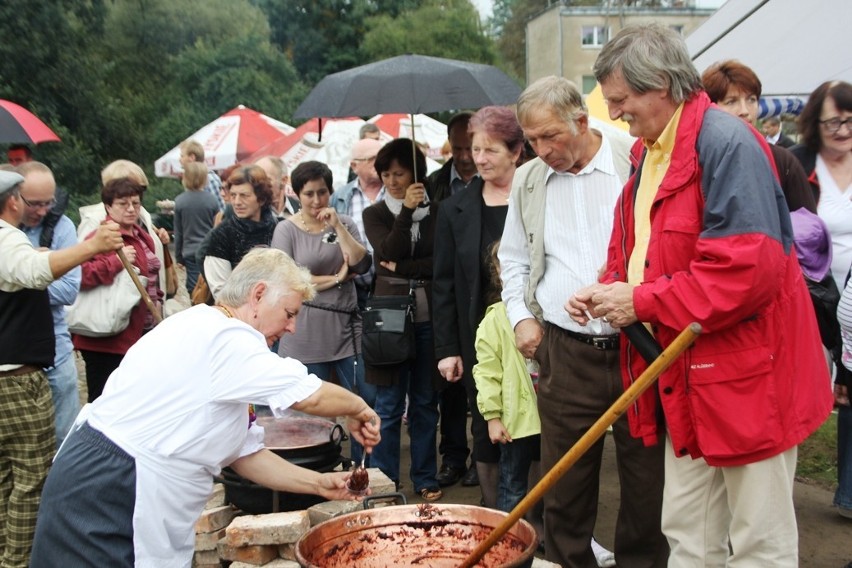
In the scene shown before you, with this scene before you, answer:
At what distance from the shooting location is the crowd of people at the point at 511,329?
2.87 meters

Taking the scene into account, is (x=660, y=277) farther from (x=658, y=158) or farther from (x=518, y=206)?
(x=518, y=206)

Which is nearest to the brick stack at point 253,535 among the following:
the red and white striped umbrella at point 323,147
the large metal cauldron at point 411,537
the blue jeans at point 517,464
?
the large metal cauldron at point 411,537

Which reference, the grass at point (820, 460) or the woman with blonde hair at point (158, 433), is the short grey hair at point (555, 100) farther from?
the grass at point (820, 460)

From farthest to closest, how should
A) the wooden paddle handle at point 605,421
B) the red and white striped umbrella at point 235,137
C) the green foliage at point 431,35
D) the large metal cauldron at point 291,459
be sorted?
the green foliage at point 431,35, the red and white striped umbrella at point 235,137, the large metal cauldron at point 291,459, the wooden paddle handle at point 605,421

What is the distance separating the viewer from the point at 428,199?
5.91m

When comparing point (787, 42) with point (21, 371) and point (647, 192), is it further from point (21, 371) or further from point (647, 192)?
point (21, 371)

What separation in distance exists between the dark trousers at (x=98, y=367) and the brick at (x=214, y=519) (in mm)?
1796

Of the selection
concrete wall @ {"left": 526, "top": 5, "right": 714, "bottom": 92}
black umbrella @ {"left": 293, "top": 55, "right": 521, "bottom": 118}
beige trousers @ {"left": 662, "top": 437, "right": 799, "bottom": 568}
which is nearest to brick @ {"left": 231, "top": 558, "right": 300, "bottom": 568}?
beige trousers @ {"left": 662, "top": 437, "right": 799, "bottom": 568}

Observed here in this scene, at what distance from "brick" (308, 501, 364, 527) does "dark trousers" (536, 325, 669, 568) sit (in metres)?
0.91

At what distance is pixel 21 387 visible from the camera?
4883 mm

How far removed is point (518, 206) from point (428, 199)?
1665 mm

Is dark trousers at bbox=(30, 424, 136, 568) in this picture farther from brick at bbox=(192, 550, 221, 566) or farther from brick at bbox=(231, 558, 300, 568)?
brick at bbox=(192, 550, 221, 566)

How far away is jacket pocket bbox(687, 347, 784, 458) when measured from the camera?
9.20 ft

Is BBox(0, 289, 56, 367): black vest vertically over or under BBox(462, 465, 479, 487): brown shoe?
over
